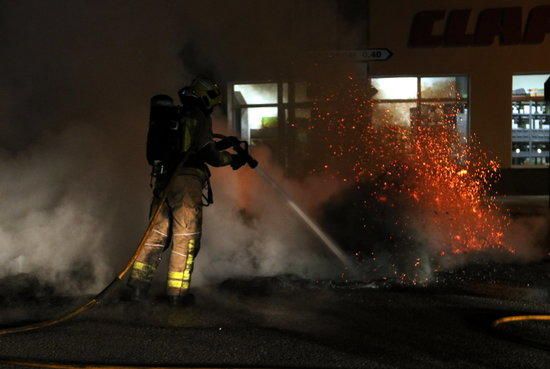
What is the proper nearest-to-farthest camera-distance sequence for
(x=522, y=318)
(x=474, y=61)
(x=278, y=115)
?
(x=522, y=318) < (x=278, y=115) < (x=474, y=61)

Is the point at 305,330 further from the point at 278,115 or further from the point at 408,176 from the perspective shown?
the point at 278,115

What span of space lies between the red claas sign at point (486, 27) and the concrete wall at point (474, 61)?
4.1 inches

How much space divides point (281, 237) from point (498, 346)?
2846mm

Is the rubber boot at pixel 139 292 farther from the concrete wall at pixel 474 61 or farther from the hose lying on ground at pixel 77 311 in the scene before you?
the concrete wall at pixel 474 61

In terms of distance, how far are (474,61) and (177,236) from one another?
11564 millimetres

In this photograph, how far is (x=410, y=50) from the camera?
15383 millimetres

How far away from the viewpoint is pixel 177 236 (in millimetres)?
5109

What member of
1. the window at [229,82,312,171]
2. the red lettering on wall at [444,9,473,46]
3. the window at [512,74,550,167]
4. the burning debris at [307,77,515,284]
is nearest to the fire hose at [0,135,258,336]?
the window at [229,82,312,171]

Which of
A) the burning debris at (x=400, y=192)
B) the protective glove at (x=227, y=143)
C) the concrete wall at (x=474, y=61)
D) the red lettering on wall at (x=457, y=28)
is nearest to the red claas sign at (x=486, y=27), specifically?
the red lettering on wall at (x=457, y=28)

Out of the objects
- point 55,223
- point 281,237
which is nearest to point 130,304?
point 55,223

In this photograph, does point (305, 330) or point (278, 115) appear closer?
point (305, 330)

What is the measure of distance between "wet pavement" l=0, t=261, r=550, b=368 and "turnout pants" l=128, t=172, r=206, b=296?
189mm

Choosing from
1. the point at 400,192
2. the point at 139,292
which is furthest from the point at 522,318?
the point at 400,192

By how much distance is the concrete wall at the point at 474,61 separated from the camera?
15141mm
